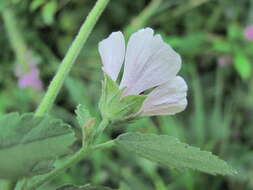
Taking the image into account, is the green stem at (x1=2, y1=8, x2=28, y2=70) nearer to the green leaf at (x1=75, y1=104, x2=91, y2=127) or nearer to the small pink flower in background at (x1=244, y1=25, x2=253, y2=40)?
the small pink flower in background at (x1=244, y1=25, x2=253, y2=40)

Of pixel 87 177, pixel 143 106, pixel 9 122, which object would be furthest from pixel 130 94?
pixel 87 177

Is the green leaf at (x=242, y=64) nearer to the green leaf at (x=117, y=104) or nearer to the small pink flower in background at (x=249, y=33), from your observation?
the small pink flower in background at (x=249, y=33)

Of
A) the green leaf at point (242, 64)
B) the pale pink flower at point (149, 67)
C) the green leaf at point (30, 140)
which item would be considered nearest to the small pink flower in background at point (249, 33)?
the green leaf at point (242, 64)

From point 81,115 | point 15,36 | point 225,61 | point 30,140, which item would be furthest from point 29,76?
point 30,140

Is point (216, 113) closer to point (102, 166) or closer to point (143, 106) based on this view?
point (102, 166)

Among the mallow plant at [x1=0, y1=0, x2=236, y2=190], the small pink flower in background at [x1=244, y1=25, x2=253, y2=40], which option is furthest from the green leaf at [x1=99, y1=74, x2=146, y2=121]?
the small pink flower in background at [x1=244, y1=25, x2=253, y2=40]

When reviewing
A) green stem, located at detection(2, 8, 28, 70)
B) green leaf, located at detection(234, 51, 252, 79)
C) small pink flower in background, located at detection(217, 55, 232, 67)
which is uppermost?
green stem, located at detection(2, 8, 28, 70)
